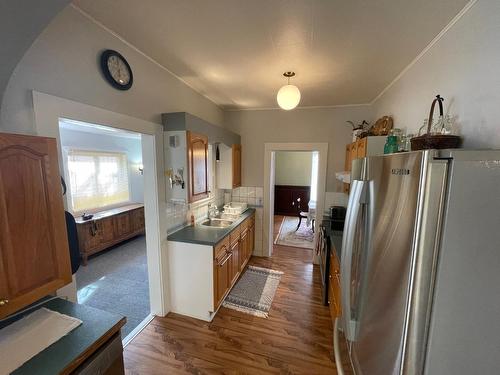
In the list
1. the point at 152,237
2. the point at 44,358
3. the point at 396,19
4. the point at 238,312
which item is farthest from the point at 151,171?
the point at 396,19

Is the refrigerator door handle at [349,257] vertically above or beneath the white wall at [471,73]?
beneath

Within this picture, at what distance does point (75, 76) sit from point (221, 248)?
1954 millimetres

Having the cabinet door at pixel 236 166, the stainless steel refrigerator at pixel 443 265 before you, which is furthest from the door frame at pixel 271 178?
the stainless steel refrigerator at pixel 443 265

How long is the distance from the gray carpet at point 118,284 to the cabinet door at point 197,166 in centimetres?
155

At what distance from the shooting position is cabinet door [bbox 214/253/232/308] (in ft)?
7.67

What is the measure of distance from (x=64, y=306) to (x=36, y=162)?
0.83 m

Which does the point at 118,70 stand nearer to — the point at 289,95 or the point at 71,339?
the point at 289,95

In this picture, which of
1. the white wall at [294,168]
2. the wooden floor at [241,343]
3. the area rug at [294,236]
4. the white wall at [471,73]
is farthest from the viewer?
the white wall at [294,168]

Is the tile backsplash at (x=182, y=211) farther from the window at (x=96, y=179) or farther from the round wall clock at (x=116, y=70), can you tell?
the window at (x=96, y=179)

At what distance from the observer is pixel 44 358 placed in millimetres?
899

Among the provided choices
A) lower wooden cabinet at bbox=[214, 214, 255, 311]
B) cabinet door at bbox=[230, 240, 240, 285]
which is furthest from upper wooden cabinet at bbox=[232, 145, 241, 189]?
cabinet door at bbox=[230, 240, 240, 285]

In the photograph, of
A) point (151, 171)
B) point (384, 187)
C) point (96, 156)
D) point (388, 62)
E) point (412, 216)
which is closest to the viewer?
point (412, 216)

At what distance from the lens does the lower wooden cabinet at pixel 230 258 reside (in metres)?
2.35

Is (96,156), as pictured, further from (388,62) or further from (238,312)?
(388,62)
